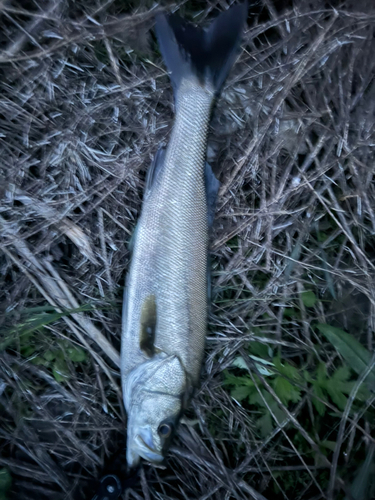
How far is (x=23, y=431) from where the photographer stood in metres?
2.04

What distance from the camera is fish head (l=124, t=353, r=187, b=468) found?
71.4 inches

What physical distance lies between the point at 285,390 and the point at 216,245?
88cm

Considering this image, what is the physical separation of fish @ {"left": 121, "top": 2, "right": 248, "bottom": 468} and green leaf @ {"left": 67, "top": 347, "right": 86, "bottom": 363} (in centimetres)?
32

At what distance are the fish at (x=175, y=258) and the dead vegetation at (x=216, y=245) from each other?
0.27 m

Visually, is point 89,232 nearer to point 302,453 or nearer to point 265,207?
point 265,207

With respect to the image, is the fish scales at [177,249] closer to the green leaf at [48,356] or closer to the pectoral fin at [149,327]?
the pectoral fin at [149,327]

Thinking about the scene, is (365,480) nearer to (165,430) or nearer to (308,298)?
(308,298)

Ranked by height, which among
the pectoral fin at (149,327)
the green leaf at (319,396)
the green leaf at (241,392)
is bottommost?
the green leaf at (319,396)

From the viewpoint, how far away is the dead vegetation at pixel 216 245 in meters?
2.08

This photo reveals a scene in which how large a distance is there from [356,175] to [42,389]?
2.17 meters

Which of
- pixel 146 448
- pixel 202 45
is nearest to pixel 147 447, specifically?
pixel 146 448

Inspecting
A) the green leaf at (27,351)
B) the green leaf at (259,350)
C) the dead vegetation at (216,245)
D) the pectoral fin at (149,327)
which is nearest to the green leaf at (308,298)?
the dead vegetation at (216,245)

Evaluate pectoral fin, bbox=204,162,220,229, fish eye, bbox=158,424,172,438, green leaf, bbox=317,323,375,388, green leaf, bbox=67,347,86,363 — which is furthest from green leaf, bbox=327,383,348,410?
green leaf, bbox=67,347,86,363

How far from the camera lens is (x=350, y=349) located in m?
2.15
